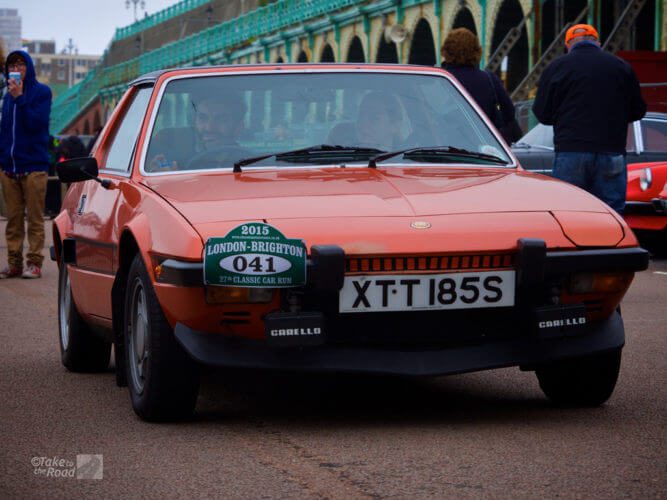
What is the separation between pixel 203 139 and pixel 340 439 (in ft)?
5.64

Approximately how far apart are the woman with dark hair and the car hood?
4252 mm

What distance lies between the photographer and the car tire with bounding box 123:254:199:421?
4965 millimetres

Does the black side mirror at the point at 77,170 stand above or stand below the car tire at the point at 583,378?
above

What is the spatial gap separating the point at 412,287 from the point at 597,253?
2.27 ft

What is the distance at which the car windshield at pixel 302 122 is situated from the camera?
592 centimetres

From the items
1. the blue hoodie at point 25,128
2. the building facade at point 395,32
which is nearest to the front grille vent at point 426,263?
the blue hoodie at point 25,128

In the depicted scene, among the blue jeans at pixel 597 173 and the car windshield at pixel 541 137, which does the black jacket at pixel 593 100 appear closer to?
the blue jeans at pixel 597 173

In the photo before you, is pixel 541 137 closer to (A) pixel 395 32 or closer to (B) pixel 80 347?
(B) pixel 80 347

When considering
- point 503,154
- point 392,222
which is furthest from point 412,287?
point 503,154

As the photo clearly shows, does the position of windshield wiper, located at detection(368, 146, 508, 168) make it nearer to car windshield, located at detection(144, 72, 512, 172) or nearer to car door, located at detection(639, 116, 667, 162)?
car windshield, located at detection(144, 72, 512, 172)

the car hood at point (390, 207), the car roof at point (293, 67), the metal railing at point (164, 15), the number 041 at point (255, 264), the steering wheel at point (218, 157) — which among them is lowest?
the number 041 at point (255, 264)

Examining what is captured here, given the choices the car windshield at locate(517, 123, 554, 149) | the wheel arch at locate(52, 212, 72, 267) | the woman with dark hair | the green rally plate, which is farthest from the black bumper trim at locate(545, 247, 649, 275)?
the car windshield at locate(517, 123, 554, 149)

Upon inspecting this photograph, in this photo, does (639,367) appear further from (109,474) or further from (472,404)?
(109,474)

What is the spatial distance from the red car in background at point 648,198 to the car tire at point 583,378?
337 inches
